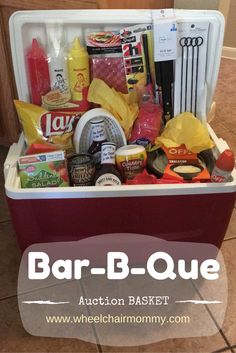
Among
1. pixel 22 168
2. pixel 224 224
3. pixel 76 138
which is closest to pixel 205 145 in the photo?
pixel 224 224

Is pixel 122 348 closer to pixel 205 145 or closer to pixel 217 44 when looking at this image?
pixel 205 145

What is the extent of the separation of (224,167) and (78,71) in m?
0.41

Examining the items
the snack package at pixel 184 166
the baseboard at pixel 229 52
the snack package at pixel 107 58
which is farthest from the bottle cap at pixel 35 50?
the baseboard at pixel 229 52

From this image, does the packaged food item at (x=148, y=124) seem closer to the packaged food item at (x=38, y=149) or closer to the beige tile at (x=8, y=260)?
the packaged food item at (x=38, y=149)

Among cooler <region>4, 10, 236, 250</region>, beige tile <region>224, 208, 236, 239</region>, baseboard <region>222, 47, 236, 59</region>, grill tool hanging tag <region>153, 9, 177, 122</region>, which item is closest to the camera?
cooler <region>4, 10, 236, 250</region>

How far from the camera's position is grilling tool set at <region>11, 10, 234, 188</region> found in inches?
34.9

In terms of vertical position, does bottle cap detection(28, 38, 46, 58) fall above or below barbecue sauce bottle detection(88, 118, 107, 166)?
above

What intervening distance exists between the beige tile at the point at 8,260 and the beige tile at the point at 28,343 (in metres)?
0.09

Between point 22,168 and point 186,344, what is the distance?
49 cm

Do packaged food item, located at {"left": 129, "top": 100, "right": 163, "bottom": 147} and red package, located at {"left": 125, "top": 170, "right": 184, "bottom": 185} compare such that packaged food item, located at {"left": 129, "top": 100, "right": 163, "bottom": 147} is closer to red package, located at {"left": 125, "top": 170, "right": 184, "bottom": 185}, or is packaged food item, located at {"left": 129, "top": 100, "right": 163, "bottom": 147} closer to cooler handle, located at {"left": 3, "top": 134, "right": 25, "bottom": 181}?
red package, located at {"left": 125, "top": 170, "right": 184, "bottom": 185}

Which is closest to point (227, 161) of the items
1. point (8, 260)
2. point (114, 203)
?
point (114, 203)

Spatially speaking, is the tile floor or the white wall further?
the white wall

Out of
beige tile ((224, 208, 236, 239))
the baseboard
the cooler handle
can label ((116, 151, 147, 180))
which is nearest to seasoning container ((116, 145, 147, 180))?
can label ((116, 151, 147, 180))

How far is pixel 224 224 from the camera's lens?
32.7 inches
